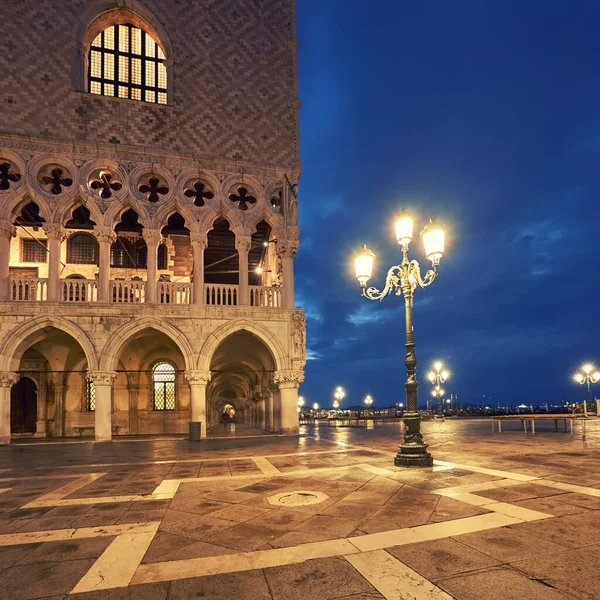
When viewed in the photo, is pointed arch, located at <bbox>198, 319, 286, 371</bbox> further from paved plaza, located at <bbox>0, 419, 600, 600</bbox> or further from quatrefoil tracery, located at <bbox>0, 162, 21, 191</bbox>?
quatrefoil tracery, located at <bbox>0, 162, 21, 191</bbox>

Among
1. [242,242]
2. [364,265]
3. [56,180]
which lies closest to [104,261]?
[56,180]

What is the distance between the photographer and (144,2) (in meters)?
20.2

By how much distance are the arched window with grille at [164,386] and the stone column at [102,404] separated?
6234 mm

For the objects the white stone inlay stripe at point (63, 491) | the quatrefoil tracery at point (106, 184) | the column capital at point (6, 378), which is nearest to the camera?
the white stone inlay stripe at point (63, 491)

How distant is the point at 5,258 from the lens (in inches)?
677

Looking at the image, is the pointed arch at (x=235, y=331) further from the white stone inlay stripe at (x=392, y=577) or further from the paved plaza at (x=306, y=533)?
the white stone inlay stripe at (x=392, y=577)

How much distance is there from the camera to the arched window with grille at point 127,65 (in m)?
20.3

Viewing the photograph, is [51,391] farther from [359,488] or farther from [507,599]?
[507,599]

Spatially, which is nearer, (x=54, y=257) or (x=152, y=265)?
(x=54, y=257)

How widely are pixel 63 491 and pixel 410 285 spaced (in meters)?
7.97

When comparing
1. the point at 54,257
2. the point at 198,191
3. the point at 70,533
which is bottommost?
the point at 70,533

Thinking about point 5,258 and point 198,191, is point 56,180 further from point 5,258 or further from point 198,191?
point 198,191

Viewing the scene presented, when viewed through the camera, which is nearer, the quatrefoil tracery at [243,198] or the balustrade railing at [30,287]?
the balustrade railing at [30,287]

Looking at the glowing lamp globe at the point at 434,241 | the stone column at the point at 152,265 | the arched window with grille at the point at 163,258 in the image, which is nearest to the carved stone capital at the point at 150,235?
the stone column at the point at 152,265
